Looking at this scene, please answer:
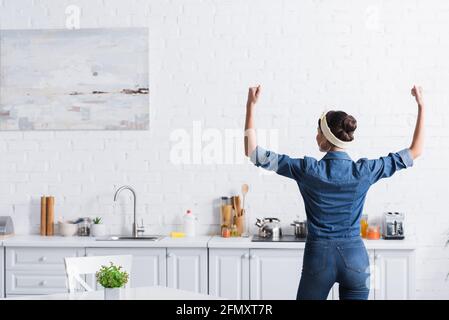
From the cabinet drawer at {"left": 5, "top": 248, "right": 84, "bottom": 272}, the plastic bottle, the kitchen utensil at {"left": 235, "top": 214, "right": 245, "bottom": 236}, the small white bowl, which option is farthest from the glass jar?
the kitchen utensil at {"left": 235, "top": 214, "right": 245, "bottom": 236}

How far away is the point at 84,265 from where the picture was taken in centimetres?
370

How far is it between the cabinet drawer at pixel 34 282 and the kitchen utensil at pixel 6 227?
380 millimetres

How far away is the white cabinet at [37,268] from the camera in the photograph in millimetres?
4914

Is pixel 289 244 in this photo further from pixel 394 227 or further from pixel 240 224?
pixel 394 227

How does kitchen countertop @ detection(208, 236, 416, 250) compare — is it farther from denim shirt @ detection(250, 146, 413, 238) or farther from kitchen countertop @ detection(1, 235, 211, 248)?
denim shirt @ detection(250, 146, 413, 238)

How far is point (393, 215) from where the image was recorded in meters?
4.98

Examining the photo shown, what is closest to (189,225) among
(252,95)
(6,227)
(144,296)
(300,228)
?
(300,228)

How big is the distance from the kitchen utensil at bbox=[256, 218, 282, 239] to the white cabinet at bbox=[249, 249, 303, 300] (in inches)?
11.2

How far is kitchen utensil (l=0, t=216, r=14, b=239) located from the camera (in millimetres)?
5172

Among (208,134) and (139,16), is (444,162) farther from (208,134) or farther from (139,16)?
(139,16)

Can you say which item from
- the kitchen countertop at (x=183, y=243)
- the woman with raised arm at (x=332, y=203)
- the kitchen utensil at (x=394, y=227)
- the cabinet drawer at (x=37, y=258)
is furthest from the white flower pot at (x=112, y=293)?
the kitchen utensil at (x=394, y=227)

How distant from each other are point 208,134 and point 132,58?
88cm

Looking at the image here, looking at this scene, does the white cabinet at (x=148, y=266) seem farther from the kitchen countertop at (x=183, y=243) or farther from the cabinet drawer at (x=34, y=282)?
the cabinet drawer at (x=34, y=282)
